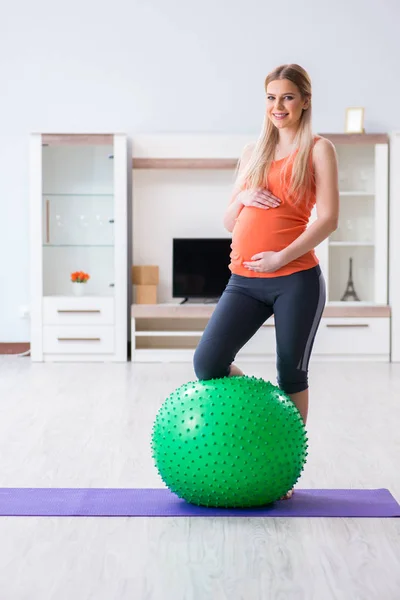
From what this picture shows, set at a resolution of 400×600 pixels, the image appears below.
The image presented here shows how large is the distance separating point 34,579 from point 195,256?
4.56 metres

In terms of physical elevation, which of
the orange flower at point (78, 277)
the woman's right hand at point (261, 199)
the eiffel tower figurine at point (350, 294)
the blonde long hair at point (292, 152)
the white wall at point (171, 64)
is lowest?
the eiffel tower figurine at point (350, 294)

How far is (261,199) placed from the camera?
2.49 m

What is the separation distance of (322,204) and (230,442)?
2.45ft

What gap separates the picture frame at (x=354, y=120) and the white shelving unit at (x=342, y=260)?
11 centimetres

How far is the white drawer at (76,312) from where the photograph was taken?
6.16m

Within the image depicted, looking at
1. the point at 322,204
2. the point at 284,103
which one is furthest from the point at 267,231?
the point at 284,103

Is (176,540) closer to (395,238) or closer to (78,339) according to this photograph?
(78,339)

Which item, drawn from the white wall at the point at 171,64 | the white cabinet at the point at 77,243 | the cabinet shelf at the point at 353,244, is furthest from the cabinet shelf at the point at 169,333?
the white wall at the point at 171,64

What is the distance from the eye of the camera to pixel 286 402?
2.41 meters

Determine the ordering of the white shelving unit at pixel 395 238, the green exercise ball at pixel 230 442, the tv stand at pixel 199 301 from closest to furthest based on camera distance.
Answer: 1. the green exercise ball at pixel 230 442
2. the white shelving unit at pixel 395 238
3. the tv stand at pixel 199 301

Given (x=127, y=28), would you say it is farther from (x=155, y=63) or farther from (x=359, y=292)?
(x=359, y=292)

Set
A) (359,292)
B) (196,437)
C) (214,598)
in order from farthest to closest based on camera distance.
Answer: (359,292), (196,437), (214,598)

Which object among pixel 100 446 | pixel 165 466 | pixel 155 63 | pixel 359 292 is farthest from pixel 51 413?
pixel 155 63

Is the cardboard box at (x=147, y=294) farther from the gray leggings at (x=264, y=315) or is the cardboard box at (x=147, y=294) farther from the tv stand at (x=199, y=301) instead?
the gray leggings at (x=264, y=315)
